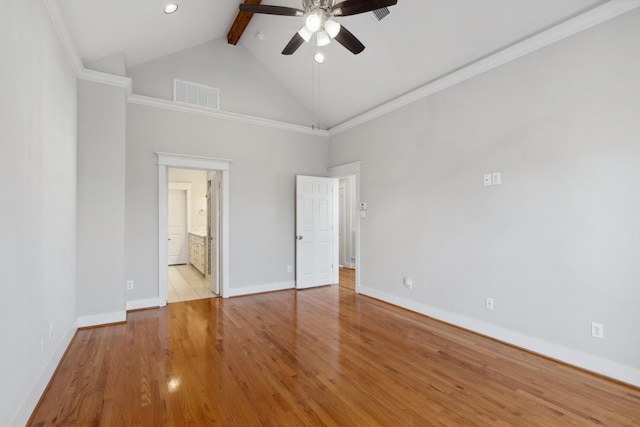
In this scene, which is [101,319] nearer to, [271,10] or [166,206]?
[166,206]

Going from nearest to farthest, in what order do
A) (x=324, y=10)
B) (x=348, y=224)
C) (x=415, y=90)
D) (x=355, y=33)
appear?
(x=324, y=10), (x=355, y=33), (x=415, y=90), (x=348, y=224)

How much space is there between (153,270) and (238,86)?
10.9ft

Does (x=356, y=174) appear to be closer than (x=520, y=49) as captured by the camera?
No

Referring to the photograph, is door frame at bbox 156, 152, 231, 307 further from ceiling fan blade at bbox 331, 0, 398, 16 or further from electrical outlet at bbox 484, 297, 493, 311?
electrical outlet at bbox 484, 297, 493, 311

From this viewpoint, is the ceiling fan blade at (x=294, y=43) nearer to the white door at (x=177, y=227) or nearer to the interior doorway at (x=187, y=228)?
the interior doorway at (x=187, y=228)

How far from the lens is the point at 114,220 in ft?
12.2

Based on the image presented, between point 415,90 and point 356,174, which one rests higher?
point 415,90

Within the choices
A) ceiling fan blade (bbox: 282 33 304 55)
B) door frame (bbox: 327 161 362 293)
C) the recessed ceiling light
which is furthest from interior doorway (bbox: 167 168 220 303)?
ceiling fan blade (bbox: 282 33 304 55)

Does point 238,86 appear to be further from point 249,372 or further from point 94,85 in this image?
point 249,372

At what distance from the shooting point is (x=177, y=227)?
27.9 ft

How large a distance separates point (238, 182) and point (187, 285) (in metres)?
2.40

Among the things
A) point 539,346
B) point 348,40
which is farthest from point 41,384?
point 539,346

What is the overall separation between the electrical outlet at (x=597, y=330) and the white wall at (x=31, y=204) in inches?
168

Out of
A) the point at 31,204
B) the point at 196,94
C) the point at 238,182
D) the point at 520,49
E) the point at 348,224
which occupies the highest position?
the point at 196,94
